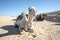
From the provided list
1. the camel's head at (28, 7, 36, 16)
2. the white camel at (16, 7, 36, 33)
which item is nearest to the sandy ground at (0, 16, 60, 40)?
the white camel at (16, 7, 36, 33)

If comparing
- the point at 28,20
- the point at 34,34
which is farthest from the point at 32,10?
the point at 34,34

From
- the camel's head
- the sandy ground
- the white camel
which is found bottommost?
the sandy ground

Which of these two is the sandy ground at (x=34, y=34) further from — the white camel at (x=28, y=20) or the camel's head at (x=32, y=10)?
the camel's head at (x=32, y=10)

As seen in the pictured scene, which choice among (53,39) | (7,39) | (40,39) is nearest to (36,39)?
(40,39)

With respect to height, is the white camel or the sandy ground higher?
the white camel

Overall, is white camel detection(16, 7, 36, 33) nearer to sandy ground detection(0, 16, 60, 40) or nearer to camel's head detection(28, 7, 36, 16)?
camel's head detection(28, 7, 36, 16)

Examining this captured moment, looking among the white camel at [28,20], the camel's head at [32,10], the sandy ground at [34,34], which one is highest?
the camel's head at [32,10]

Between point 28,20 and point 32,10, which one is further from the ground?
point 32,10

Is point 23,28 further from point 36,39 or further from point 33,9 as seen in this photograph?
point 36,39

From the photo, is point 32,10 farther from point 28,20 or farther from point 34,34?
point 34,34

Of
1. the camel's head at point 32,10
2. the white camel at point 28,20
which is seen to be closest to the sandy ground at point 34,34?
the white camel at point 28,20

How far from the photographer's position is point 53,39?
5.05 meters

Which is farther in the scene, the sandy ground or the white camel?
the white camel

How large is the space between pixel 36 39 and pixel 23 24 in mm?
1898
